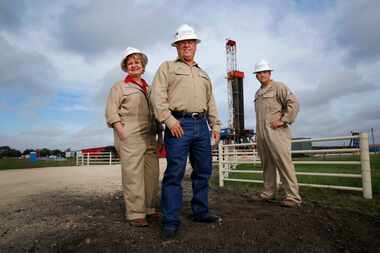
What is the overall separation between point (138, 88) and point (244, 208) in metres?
1.86

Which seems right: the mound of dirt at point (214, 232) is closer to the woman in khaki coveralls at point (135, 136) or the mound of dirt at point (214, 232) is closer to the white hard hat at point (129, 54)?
the woman in khaki coveralls at point (135, 136)

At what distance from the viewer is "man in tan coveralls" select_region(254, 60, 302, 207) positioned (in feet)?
12.8

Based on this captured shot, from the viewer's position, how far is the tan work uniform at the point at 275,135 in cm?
390

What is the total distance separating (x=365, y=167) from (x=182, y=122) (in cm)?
313

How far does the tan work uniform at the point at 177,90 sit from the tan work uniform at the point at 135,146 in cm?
45

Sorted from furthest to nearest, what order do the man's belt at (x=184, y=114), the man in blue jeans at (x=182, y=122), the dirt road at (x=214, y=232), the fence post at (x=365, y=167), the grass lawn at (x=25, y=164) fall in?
the grass lawn at (x=25, y=164)
the fence post at (x=365, y=167)
the man's belt at (x=184, y=114)
the man in blue jeans at (x=182, y=122)
the dirt road at (x=214, y=232)

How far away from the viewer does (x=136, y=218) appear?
2.98m

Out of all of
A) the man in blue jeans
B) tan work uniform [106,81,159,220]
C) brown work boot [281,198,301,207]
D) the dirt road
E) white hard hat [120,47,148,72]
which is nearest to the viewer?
the dirt road

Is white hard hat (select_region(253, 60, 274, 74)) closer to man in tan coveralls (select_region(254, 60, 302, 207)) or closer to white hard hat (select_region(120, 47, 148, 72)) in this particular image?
man in tan coveralls (select_region(254, 60, 302, 207))

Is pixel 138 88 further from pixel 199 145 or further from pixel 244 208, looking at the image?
pixel 244 208

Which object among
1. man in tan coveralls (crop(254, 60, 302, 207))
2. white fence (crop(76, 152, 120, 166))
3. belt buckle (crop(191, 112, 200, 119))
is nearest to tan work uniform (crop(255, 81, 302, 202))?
→ man in tan coveralls (crop(254, 60, 302, 207))

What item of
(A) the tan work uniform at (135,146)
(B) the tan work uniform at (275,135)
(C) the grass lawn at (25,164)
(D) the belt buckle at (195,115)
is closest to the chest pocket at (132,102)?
(A) the tan work uniform at (135,146)

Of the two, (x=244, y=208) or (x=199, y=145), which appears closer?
(x=199, y=145)

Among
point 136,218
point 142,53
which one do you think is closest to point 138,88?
point 142,53
